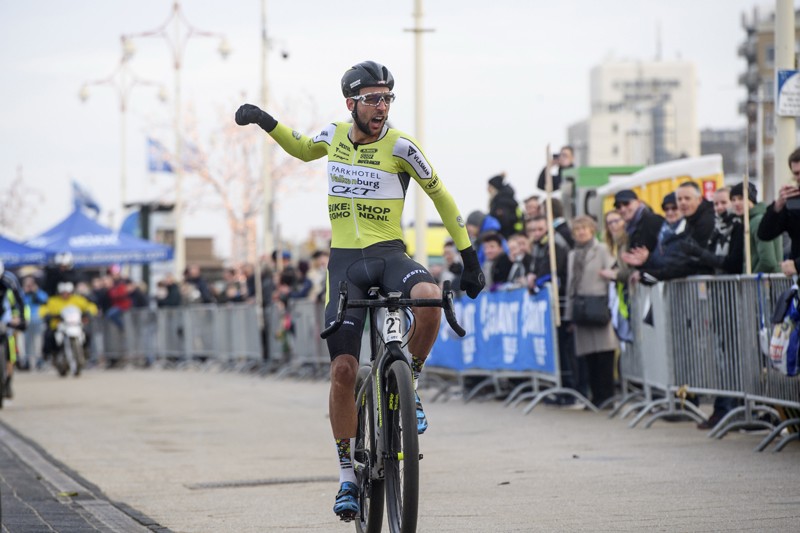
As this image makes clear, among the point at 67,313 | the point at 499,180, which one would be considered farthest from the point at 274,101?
the point at 499,180

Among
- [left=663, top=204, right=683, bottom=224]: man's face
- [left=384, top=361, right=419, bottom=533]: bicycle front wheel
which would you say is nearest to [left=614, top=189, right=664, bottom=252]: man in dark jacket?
[left=663, top=204, right=683, bottom=224]: man's face

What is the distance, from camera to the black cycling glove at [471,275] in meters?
7.30

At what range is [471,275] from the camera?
7336 millimetres

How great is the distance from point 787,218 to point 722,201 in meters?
2.57

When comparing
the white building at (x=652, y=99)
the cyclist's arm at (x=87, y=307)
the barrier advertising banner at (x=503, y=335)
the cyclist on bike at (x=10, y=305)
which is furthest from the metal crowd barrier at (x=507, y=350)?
the white building at (x=652, y=99)

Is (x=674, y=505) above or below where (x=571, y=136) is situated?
below

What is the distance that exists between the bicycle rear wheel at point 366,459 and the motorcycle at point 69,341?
914 inches

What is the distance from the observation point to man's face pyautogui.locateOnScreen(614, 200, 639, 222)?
50.4 ft

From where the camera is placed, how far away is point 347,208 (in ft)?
24.6

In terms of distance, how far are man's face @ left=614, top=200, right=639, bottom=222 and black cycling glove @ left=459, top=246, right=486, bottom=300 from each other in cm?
812

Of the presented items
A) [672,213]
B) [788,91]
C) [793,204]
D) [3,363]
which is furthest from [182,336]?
[793,204]

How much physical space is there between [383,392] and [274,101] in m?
63.0

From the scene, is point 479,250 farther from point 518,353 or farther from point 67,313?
point 67,313

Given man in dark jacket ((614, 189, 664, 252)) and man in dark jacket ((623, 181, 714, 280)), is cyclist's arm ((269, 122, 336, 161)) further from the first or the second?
man in dark jacket ((614, 189, 664, 252))
